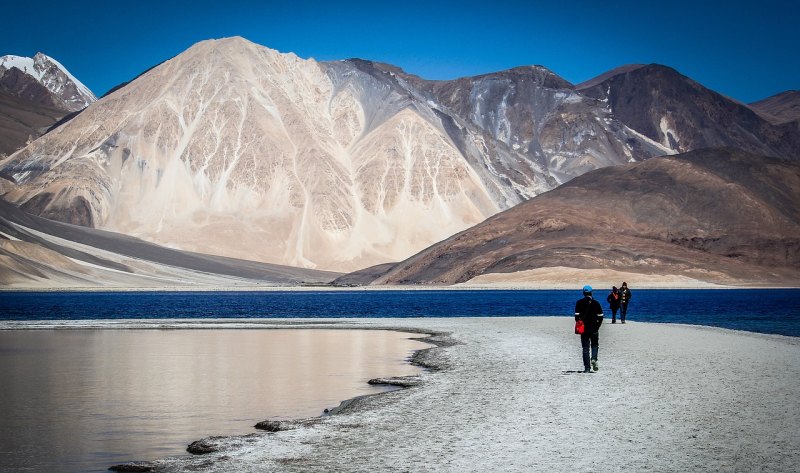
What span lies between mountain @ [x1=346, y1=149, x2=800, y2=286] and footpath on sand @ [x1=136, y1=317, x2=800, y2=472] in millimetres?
114624

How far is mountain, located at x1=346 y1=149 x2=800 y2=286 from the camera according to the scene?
142875 mm

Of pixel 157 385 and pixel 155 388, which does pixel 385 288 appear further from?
pixel 155 388

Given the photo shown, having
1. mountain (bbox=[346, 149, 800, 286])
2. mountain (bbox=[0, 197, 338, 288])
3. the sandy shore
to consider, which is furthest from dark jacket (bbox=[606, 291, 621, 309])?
mountain (bbox=[0, 197, 338, 288])

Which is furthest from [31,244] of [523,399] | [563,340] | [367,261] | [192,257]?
[523,399]

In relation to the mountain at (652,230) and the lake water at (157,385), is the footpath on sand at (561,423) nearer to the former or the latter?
the lake water at (157,385)

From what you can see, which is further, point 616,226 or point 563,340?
point 616,226

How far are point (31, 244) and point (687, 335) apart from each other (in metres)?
132

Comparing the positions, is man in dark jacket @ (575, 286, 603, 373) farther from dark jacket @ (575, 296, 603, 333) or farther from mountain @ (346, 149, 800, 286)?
mountain @ (346, 149, 800, 286)

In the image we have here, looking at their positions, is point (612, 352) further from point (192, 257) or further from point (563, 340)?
point (192, 257)

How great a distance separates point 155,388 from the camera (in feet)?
72.5

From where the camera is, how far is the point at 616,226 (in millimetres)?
160375

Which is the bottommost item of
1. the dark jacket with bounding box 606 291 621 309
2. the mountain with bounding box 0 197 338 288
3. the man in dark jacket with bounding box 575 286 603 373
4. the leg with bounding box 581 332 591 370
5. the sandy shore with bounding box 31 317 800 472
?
the sandy shore with bounding box 31 317 800 472

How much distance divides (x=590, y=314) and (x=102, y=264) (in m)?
150

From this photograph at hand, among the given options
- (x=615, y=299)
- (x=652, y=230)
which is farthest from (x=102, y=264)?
(x=615, y=299)
